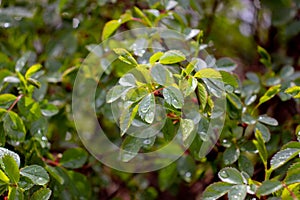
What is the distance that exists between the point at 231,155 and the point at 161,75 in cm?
25

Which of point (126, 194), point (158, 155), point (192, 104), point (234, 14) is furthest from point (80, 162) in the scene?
point (234, 14)

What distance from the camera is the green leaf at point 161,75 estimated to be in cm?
72

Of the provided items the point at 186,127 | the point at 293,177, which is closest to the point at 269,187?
the point at 293,177

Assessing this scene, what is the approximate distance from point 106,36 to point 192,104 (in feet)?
0.85

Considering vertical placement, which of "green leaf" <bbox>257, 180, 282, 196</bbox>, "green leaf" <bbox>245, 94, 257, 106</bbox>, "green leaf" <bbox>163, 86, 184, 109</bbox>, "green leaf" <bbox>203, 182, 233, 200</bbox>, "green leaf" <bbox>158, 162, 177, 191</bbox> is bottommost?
"green leaf" <bbox>158, 162, 177, 191</bbox>

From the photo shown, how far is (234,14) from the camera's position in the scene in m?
1.47

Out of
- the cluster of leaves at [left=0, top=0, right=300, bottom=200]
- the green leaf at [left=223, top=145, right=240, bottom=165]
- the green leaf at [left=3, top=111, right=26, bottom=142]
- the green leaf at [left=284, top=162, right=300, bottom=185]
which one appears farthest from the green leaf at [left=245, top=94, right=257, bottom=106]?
the green leaf at [left=3, top=111, right=26, bottom=142]

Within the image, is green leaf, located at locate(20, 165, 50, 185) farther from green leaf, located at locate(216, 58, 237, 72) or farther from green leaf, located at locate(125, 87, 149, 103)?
green leaf, located at locate(216, 58, 237, 72)

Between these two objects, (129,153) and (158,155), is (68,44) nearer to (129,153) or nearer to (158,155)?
(158,155)

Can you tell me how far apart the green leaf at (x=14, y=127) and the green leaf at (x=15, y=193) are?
167mm

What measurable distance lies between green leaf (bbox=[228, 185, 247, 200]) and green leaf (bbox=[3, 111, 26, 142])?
0.39m

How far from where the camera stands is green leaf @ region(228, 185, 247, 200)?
0.69 m

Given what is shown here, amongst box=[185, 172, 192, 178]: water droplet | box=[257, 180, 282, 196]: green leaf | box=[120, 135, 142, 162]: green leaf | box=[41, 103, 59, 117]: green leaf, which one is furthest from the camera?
box=[185, 172, 192, 178]: water droplet

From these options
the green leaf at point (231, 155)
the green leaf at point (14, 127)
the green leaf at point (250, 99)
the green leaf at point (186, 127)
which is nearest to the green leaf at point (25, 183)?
the green leaf at point (14, 127)
